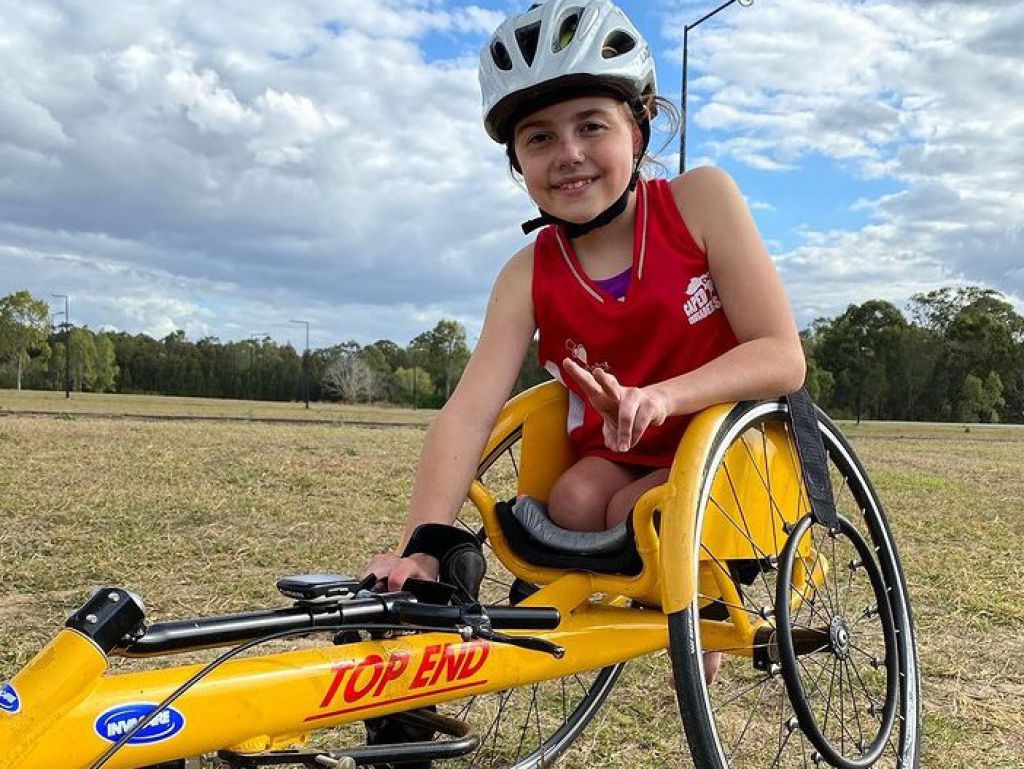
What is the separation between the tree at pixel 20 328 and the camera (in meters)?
74.3

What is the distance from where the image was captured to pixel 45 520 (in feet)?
21.3

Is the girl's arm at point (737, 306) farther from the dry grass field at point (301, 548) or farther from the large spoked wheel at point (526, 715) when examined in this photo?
the dry grass field at point (301, 548)

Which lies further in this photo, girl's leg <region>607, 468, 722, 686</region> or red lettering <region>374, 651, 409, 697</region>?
girl's leg <region>607, 468, 722, 686</region>

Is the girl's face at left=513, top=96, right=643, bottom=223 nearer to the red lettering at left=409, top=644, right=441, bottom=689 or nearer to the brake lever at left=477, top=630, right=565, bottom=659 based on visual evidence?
the brake lever at left=477, top=630, right=565, bottom=659

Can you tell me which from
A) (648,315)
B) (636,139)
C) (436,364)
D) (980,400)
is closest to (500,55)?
(636,139)

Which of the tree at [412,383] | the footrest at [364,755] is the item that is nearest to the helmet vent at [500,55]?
the footrest at [364,755]

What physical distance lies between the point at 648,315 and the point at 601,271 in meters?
0.21

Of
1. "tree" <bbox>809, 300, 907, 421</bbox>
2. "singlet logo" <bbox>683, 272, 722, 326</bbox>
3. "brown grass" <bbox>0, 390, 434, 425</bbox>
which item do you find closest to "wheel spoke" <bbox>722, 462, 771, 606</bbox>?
"singlet logo" <bbox>683, 272, 722, 326</bbox>

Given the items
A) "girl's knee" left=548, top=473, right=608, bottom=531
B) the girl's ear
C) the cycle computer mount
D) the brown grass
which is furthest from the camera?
the brown grass

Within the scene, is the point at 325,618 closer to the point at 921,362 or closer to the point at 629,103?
the point at 629,103

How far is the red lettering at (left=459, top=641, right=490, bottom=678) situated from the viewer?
1854 millimetres

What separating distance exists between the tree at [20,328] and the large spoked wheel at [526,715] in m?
79.4

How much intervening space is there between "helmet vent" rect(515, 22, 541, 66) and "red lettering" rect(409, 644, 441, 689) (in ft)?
5.02

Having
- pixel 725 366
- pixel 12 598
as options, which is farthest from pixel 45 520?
pixel 725 366
